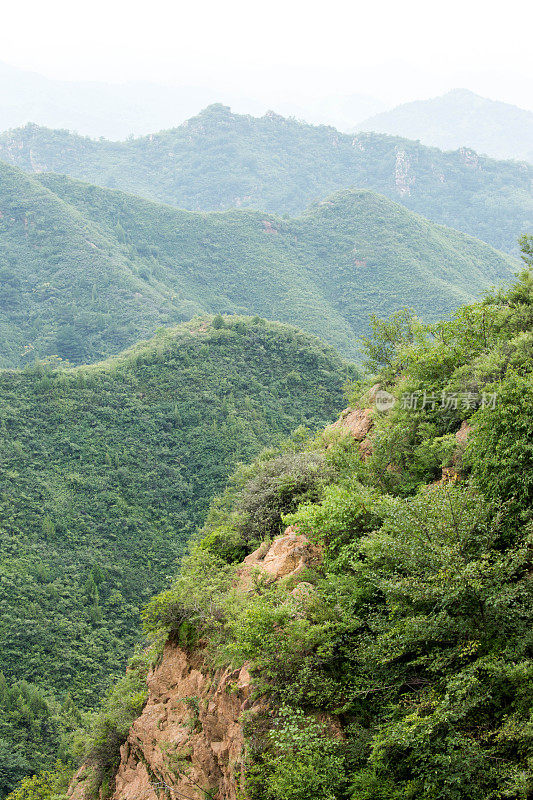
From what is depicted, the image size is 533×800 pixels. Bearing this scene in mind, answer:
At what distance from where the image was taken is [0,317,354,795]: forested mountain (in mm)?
21641

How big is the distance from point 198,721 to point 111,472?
73.5 feet

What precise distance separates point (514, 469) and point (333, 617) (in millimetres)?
2942

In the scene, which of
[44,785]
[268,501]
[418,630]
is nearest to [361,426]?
[268,501]

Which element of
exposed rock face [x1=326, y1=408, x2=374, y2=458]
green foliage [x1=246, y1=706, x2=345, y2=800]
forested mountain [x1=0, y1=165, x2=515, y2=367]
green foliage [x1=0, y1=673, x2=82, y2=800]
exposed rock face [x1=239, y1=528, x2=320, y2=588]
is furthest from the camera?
forested mountain [x1=0, y1=165, x2=515, y2=367]

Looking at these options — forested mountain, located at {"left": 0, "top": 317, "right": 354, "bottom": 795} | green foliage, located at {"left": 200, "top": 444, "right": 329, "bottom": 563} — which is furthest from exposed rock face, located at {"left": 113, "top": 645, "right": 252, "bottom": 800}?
forested mountain, located at {"left": 0, "top": 317, "right": 354, "bottom": 795}

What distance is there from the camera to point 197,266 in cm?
8006

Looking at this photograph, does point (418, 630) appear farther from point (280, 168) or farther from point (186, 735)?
point (280, 168)

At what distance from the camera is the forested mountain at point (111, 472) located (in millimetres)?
21641

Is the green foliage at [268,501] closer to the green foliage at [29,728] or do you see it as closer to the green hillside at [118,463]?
the green foliage at [29,728]

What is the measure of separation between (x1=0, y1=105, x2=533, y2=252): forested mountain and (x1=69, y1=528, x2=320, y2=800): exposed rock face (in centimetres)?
11607

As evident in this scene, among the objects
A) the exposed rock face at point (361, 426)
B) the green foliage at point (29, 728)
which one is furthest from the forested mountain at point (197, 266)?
the exposed rock face at point (361, 426)

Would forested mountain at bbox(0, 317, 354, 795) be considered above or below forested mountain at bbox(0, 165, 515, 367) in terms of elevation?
below

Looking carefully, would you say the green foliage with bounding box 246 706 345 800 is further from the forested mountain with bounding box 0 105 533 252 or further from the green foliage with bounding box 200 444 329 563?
the forested mountain with bounding box 0 105 533 252

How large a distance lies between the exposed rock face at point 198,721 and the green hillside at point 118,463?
12.2 meters
